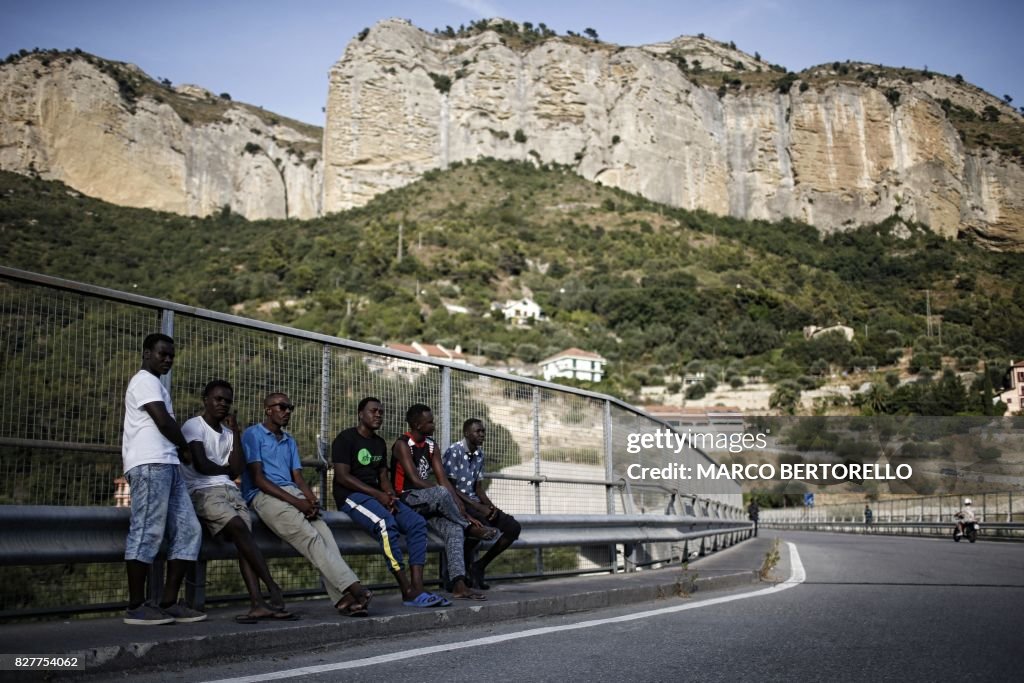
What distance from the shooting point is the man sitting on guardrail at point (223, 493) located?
19.6ft

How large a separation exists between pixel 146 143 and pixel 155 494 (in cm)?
14553

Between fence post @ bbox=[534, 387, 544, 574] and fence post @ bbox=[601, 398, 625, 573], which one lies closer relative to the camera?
fence post @ bbox=[534, 387, 544, 574]

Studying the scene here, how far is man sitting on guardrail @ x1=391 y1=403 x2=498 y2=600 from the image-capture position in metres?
7.55

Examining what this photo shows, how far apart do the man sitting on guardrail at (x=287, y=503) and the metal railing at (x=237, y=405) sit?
1.09 feet

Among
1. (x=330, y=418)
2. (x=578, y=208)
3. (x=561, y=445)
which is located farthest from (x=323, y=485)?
(x=578, y=208)

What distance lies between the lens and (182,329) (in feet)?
20.8

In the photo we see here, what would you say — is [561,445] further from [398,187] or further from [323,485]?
[398,187]

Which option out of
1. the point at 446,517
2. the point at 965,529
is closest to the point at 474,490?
the point at 446,517

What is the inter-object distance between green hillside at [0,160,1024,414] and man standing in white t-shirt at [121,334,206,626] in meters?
64.9

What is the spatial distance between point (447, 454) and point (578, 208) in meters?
116

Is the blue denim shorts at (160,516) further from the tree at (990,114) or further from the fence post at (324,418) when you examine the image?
the tree at (990,114)

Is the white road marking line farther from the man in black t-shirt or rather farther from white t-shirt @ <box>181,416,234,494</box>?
white t-shirt @ <box>181,416,234,494</box>

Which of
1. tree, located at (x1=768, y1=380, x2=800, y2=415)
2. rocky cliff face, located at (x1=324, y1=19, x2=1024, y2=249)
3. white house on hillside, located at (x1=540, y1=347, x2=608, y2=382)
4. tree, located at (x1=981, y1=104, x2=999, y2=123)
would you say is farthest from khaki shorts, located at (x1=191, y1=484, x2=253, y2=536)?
tree, located at (x1=981, y1=104, x2=999, y2=123)

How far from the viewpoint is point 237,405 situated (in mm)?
6645
